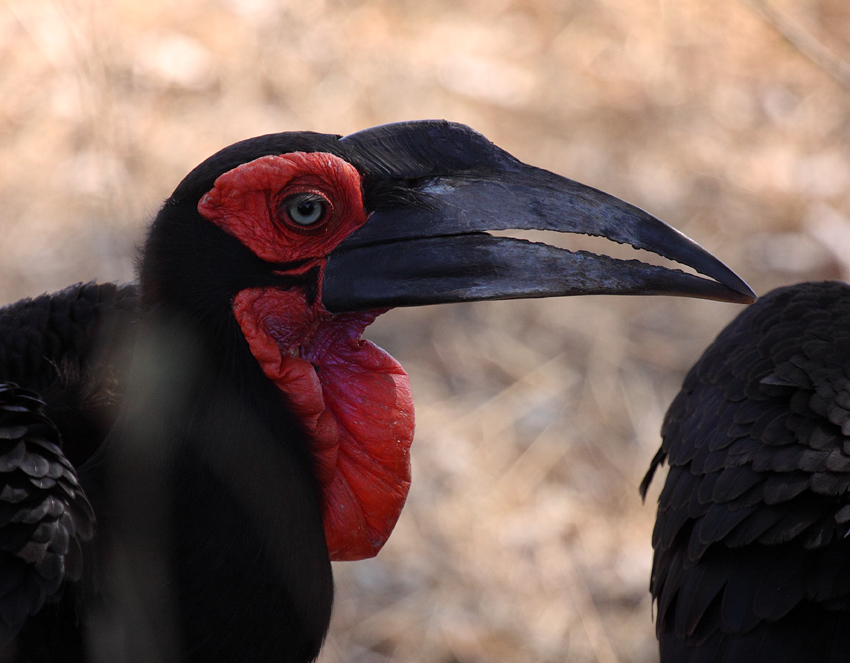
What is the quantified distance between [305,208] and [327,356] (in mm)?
349

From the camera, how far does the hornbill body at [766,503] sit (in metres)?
2.00

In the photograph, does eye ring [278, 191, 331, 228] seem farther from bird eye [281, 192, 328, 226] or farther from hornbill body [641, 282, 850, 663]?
hornbill body [641, 282, 850, 663]

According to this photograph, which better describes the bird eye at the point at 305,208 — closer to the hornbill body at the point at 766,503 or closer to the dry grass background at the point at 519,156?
the hornbill body at the point at 766,503

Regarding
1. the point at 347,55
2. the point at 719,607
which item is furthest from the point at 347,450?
the point at 347,55

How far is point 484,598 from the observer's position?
3.52 metres

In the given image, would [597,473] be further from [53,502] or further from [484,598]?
[53,502]

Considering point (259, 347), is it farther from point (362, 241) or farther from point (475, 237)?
point (475, 237)

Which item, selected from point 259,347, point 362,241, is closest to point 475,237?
point 362,241

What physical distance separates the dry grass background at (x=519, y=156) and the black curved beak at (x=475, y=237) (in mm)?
1327

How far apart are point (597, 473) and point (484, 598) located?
80cm

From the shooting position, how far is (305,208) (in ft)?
6.41

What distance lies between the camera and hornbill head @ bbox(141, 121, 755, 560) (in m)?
1.90

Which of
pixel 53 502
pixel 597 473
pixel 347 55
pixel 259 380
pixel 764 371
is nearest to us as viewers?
pixel 53 502

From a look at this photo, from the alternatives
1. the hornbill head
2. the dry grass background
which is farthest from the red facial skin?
the dry grass background
